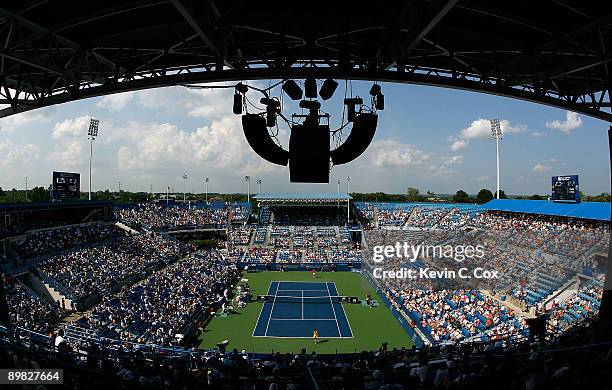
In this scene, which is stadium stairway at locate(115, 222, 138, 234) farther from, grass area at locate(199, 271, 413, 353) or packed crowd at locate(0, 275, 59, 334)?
packed crowd at locate(0, 275, 59, 334)

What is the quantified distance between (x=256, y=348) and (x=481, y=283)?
46.0ft

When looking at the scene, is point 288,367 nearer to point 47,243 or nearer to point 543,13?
point 543,13

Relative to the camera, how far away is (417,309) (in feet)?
→ 65.6

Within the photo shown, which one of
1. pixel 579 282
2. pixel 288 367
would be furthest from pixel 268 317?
pixel 579 282

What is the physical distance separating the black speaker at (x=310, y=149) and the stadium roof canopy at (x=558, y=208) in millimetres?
25429

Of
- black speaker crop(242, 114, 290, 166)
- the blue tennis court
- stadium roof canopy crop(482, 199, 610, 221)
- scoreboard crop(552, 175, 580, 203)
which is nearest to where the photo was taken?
black speaker crop(242, 114, 290, 166)

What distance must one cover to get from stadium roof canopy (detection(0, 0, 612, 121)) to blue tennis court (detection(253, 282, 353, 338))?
557 inches

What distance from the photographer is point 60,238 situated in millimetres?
28516

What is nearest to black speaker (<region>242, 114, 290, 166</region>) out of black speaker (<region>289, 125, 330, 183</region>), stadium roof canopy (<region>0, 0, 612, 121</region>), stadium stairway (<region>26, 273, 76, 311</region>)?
black speaker (<region>289, 125, 330, 183</region>)

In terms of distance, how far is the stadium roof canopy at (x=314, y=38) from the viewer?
6.01 m

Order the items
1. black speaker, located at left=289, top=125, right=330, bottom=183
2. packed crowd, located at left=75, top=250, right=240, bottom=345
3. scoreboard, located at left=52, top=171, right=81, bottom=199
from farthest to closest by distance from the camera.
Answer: scoreboard, located at left=52, top=171, right=81, bottom=199, packed crowd, located at left=75, top=250, right=240, bottom=345, black speaker, located at left=289, top=125, right=330, bottom=183

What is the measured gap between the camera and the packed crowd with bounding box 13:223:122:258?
24.9 m

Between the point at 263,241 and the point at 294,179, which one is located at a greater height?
the point at 294,179

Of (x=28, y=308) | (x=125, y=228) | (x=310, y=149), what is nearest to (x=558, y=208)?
(x=310, y=149)
